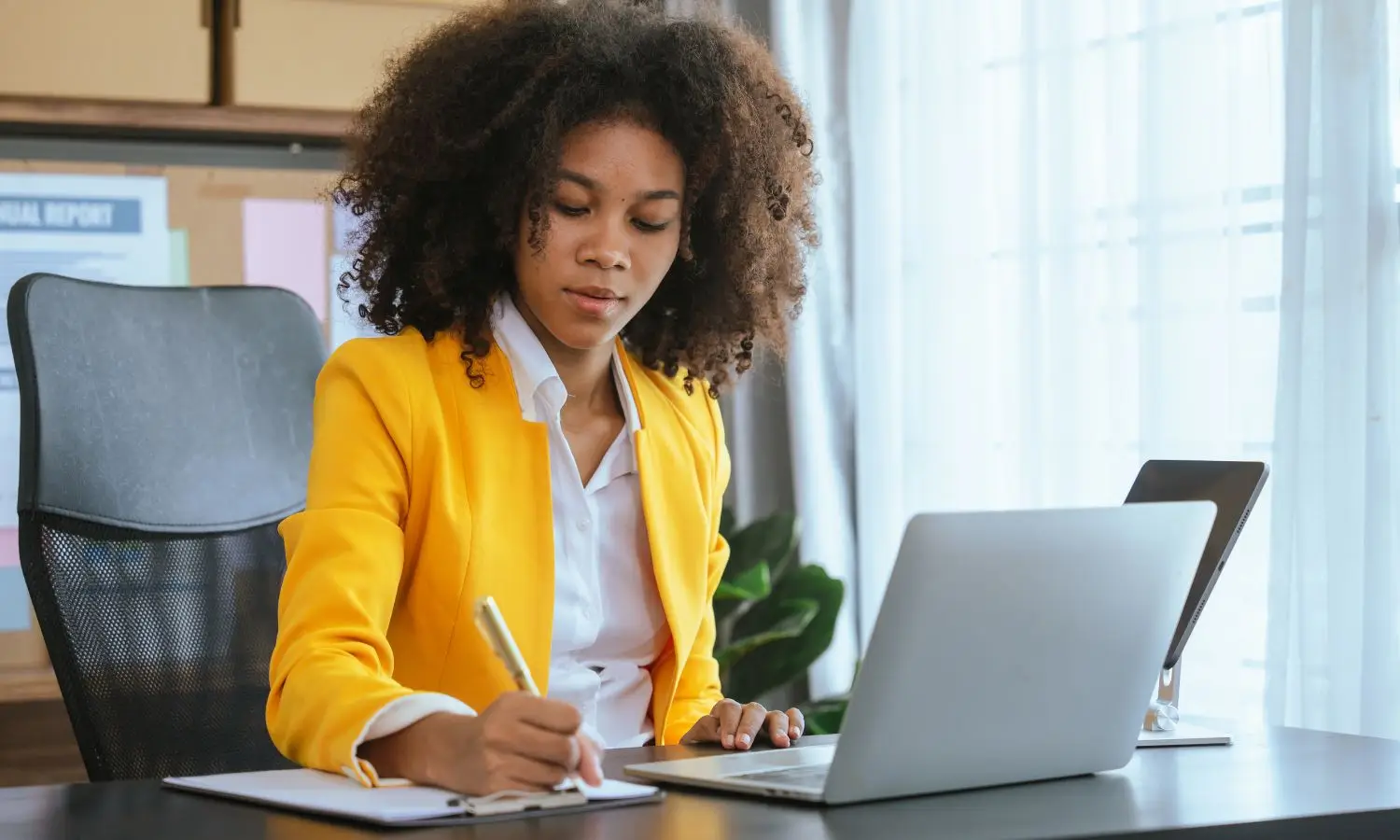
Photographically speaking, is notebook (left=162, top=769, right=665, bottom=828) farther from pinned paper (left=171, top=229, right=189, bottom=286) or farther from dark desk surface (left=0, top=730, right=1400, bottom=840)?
pinned paper (left=171, top=229, right=189, bottom=286)

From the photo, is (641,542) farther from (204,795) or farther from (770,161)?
(204,795)

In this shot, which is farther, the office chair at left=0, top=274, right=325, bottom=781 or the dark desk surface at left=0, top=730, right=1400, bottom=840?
the office chair at left=0, top=274, right=325, bottom=781

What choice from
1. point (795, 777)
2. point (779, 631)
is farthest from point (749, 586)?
point (795, 777)

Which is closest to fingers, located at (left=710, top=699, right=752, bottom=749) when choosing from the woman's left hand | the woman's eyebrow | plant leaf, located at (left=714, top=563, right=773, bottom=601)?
the woman's left hand

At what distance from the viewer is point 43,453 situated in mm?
1408

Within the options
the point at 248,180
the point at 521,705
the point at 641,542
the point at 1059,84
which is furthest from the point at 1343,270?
the point at 248,180

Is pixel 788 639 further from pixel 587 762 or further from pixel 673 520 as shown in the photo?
pixel 587 762

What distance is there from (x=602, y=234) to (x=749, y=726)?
0.43 m

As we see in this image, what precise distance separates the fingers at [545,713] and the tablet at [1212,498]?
0.49 m

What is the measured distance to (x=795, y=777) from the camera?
3.26 feet

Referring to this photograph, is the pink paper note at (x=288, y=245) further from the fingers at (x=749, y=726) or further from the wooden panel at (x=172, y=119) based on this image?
the fingers at (x=749, y=726)

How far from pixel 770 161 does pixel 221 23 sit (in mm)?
1377

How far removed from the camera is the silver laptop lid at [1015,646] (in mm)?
886

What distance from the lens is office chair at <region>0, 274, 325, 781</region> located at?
1385mm
